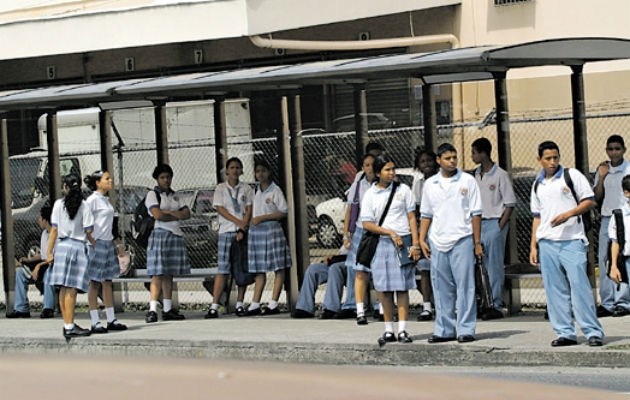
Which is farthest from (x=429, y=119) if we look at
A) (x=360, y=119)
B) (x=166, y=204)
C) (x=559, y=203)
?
(x=559, y=203)

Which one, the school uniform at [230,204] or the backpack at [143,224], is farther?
the backpack at [143,224]

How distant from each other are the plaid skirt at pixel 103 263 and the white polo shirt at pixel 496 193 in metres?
4.09

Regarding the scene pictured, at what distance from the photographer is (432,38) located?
2102cm

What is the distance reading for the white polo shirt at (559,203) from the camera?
977 cm

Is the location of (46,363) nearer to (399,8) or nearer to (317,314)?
(317,314)

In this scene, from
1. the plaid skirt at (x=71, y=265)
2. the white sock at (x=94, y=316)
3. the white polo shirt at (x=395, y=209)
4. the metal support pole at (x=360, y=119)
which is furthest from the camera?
the metal support pole at (x=360, y=119)

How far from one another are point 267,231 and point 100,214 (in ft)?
7.06

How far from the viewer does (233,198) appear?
13.4 metres

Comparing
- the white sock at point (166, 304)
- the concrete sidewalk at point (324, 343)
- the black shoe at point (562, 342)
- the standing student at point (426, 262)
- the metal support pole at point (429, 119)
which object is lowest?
the concrete sidewalk at point (324, 343)

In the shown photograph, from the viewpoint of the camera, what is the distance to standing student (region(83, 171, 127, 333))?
39.1 ft

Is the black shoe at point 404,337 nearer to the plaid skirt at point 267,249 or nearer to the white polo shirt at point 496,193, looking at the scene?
the white polo shirt at point 496,193

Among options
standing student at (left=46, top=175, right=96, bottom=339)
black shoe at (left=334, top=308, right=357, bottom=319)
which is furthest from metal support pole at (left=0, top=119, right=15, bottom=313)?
black shoe at (left=334, top=308, right=357, bottom=319)

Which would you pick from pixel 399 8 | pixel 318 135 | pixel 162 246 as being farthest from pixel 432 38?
pixel 162 246

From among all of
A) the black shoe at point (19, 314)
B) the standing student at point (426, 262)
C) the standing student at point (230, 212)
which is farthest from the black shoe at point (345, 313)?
the black shoe at point (19, 314)
